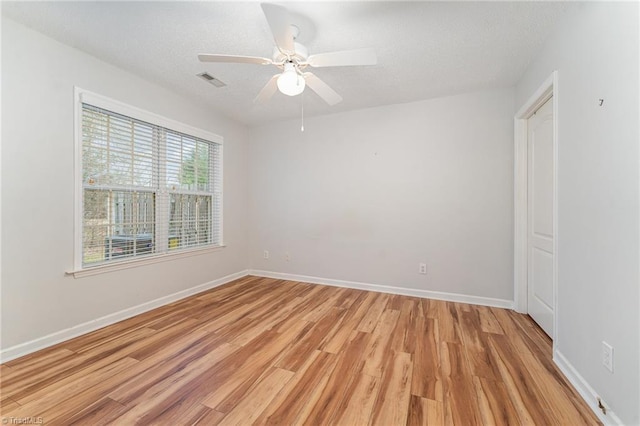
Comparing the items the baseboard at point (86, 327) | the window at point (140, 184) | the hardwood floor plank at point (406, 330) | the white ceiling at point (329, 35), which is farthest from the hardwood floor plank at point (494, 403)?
the window at point (140, 184)

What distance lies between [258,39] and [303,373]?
2.59 meters

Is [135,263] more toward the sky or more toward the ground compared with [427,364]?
more toward the sky

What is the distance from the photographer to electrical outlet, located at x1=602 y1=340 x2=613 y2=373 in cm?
129

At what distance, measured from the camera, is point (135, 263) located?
8.83 feet

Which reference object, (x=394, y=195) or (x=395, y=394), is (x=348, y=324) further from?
(x=394, y=195)

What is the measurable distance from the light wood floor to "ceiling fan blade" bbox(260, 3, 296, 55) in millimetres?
2194

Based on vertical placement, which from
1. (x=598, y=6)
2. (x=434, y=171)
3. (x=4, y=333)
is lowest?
(x=4, y=333)

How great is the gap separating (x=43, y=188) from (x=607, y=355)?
3.98 m

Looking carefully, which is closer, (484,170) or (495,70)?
(495,70)

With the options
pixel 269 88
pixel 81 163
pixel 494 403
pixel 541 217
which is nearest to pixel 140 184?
pixel 81 163

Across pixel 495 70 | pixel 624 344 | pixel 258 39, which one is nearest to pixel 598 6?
pixel 495 70

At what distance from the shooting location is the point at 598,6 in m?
1.43

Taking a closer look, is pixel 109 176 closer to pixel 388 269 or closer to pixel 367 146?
pixel 367 146

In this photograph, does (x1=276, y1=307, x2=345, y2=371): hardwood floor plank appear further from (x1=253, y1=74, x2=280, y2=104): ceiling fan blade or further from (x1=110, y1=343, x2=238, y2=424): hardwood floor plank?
(x1=253, y1=74, x2=280, y2=104): ceiling fan blade
